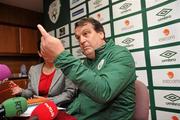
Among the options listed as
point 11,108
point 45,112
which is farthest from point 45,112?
point 11,108

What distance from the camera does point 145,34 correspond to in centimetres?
178

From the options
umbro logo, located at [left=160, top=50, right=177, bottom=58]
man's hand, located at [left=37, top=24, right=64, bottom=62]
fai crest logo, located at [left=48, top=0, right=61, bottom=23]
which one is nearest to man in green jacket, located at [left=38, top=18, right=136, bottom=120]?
man's hand, located at [left=37, top=24, right=64, bottom=62]

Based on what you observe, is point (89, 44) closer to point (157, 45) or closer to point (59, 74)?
point (59, 74)

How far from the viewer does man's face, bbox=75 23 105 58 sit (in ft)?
3.64

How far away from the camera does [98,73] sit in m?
0.97

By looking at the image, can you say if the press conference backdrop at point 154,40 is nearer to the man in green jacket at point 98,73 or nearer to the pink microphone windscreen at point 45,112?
the man in green jacket at point 98,73

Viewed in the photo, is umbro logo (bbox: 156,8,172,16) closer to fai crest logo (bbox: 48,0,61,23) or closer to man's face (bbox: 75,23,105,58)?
man's face (bbox: 75,23,105,58)

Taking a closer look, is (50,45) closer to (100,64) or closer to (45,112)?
(45,112)

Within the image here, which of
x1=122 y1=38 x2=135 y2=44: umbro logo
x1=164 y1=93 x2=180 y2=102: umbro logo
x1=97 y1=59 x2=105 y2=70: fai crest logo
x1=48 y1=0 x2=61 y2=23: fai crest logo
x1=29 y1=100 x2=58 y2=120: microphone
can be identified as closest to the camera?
x1=29 y1=100 x2=58 y2=120: microphone

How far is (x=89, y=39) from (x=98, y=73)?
0.24m

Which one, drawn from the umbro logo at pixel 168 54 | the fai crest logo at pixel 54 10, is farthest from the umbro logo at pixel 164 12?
the fai crest logo at pixel 54 10

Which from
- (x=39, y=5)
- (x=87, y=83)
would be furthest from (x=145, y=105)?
(x=39, y=5)

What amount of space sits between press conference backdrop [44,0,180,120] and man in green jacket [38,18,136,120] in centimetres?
73

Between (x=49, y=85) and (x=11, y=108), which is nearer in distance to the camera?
(x=11, y=108)
